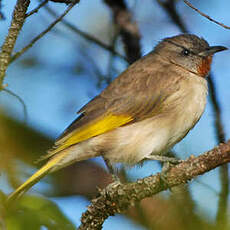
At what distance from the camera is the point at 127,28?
568cm

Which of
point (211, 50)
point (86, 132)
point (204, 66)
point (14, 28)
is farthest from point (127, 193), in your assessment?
point (211, 50)

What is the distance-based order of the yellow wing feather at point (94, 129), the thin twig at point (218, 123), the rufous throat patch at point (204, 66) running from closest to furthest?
1. the thin twig at point (218, 123)
2. the yellow wing feather at point (94, 129)
3. the rufous throat patch at point (204, 66)

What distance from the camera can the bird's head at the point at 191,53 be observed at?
505 cm

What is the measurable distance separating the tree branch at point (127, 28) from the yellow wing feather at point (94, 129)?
54.5 inches

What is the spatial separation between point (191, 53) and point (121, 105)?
1.24 metres

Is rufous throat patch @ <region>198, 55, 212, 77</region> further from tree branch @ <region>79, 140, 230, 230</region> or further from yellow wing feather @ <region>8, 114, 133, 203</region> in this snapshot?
tree branch @ <region>79, 140, 230, 230</region>

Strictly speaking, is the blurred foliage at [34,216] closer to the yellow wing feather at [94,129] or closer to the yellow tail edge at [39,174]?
the yellow tail edge at [39,174]

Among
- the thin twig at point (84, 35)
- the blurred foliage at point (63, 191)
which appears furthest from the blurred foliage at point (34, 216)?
the thin twig at point (84, 35)

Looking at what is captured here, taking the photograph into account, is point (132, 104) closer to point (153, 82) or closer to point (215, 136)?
point (153, 82)

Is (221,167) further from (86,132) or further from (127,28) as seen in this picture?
(127,28)

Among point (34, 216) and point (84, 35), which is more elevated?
point (84, 35)

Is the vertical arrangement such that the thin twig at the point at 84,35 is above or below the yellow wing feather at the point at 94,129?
above

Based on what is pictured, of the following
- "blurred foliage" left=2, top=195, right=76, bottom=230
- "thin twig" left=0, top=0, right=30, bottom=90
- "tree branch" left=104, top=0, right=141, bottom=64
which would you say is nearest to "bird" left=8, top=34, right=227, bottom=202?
"tree branch" left=104, top=0, right=141, bottom=64

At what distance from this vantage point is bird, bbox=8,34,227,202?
4281mm
